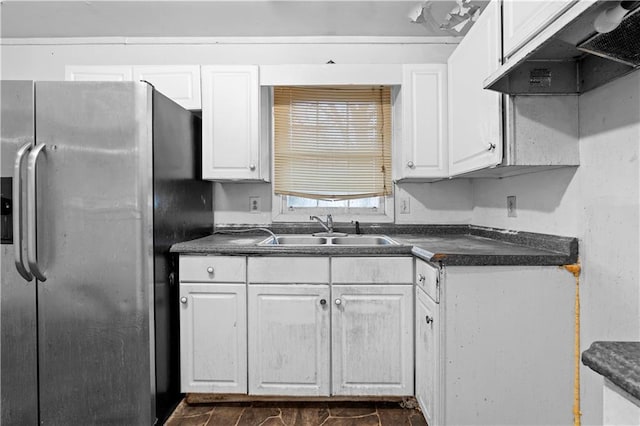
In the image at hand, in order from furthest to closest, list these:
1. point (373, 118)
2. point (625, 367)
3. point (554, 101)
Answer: point (373, 118) → point (554, 101) → point (625, 367)

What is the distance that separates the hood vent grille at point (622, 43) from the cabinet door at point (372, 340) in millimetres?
1268

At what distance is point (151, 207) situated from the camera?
5.90 ft

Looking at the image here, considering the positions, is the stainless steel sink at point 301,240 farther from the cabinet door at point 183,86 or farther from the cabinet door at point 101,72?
the cabinet door at point 101,72

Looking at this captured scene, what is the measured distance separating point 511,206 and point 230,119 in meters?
1.74

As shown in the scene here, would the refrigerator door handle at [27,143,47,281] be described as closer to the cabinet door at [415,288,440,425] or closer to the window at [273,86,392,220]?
the window at [273,86,392,220]

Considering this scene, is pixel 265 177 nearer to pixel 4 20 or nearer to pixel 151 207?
pixel 151 207

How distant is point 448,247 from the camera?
1.83m

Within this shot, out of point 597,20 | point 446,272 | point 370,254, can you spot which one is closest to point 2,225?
point 370,254

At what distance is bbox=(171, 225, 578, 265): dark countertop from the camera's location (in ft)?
5.06

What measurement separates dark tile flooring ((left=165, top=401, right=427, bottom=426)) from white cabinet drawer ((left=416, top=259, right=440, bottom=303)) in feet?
2.32

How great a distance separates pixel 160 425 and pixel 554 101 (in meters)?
2.33

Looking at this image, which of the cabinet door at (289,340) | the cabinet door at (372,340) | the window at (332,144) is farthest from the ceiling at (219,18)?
the cabinet door at (289,340)

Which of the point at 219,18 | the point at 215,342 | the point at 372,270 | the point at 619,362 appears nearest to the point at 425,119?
the point at 372,270

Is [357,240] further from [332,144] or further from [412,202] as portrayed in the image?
[332,144]
